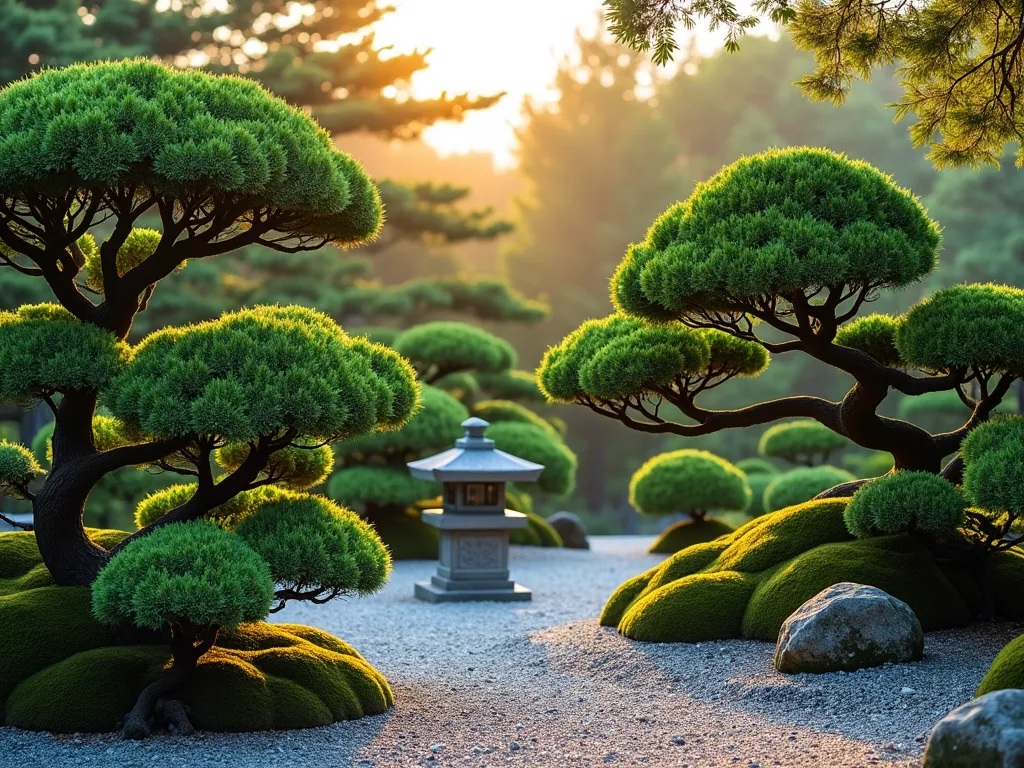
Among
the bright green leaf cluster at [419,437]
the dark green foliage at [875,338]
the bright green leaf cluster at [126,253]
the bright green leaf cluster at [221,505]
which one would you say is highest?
the bright green leaf cluster at [126,253]

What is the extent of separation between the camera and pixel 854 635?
547cm

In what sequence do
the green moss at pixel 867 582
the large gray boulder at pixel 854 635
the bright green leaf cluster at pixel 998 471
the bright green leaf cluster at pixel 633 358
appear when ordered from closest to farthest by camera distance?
the bright green leaf cluster at pixel 998 471 < the large gray boulder at pixel 854 635 < the green moss at pixel 867 582 < the bright green leaf cluster at pixel 633 358

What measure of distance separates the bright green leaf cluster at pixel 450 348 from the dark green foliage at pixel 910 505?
7737 millimetres

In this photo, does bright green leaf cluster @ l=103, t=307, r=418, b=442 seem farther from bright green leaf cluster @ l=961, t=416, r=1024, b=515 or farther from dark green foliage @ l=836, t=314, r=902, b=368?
dark green foliage @ l=836, t=314, r=902, b=368

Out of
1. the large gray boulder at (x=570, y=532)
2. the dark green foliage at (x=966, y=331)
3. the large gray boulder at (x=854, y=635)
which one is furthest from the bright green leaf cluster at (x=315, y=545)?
the large gray boulder at (x=570, y=532)

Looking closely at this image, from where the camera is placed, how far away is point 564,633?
294 inches

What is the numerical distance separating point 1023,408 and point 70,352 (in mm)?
13250

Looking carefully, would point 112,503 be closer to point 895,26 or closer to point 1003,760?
point 895,26

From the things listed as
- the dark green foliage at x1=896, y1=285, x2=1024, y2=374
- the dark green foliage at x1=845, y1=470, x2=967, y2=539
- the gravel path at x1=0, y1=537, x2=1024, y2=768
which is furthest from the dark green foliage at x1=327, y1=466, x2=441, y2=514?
the dark green foliage at x1=896, y1=285, x2=1024, y2=374

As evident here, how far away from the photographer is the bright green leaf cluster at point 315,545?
4.95 meters

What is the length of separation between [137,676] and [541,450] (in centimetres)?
840

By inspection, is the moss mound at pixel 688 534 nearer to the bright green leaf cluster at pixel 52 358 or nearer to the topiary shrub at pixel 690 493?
the topiary shrub at pixel 690 493

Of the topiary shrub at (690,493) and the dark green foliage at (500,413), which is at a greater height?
the dark green foliage at (500,413)

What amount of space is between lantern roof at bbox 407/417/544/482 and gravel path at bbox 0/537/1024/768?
2.02 metres
